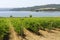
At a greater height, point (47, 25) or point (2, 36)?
point (2, 36)

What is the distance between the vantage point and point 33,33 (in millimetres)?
21078

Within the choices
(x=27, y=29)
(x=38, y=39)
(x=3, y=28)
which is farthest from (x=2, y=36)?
(x=27, y=29)

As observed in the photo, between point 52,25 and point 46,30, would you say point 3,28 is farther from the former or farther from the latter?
point 52,25

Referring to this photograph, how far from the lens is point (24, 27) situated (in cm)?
2033

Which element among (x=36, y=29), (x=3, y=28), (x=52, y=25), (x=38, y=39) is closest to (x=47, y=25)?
(x=52, y=25)

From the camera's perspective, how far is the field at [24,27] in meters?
16.4

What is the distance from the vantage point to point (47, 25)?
986 inches

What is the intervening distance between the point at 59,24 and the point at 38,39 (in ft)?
27.0

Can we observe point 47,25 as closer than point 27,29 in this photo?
No

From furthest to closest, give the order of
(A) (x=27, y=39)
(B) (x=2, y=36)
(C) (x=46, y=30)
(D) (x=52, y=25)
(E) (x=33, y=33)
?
(D) (x=52, y=25) < (C) (x=46, y=30) < (E) (x=33, y=33) < (A) (x=27, y=39) < (B) (x=2, y=36)

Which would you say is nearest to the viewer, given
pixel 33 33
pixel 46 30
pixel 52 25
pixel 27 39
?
pixel 27 39

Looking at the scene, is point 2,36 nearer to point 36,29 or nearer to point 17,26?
point 17,26

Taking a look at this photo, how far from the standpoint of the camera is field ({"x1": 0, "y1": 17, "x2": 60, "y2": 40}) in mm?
16391

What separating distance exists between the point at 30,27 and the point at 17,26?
308 cm
